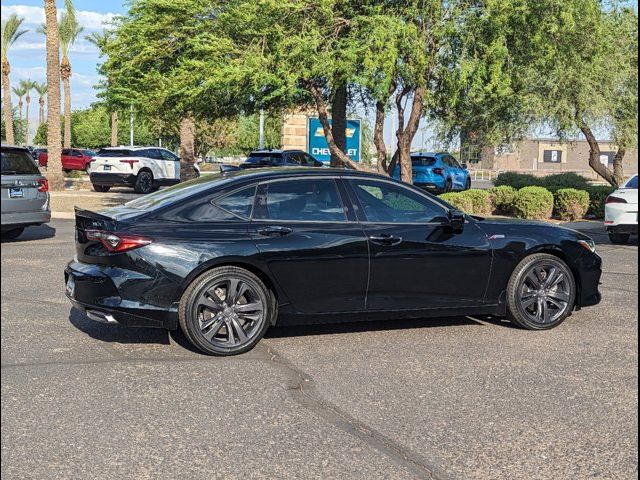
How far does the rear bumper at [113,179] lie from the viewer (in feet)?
90.7

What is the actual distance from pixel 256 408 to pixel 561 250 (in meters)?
3.73

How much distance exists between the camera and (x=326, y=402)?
489 cm

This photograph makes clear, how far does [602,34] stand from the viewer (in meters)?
19.8

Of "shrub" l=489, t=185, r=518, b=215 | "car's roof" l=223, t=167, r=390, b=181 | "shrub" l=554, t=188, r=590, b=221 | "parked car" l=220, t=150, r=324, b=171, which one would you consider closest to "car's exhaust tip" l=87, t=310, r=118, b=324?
"car's roof" l=223, t=167, r=390, b=181

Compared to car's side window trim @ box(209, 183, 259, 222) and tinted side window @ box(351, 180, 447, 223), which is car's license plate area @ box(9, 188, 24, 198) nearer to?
car's side window trim @ box(209, 183, 259, 222)

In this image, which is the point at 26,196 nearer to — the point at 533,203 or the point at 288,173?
the point at 288,173

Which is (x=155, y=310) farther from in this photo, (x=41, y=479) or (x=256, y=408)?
(x=41, y=479)

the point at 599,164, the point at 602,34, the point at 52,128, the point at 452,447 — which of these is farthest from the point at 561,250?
the point at 52,128

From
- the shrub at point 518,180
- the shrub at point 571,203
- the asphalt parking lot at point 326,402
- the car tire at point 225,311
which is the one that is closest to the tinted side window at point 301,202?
the car tire at point 225,311

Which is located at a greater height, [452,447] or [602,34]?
[602,34]

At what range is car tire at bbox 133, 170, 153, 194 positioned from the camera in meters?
27.8

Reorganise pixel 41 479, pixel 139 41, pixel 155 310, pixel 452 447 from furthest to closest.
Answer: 1. pixel 139 41
2. pixel 155 310
3. pixel 452 447
4. pixel 41 479

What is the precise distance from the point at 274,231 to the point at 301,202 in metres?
0.42

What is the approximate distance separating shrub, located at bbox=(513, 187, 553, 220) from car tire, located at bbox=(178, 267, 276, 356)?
50.6ft
